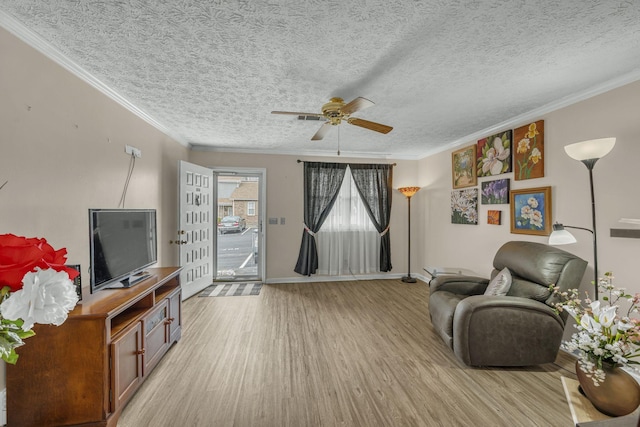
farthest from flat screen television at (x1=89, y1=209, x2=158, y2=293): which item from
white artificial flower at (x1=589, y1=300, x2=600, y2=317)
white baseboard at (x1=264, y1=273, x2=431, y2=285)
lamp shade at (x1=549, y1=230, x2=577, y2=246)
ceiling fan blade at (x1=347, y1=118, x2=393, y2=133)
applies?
lamp shade at (x1=549, y1=230, x2=577, y2=246)

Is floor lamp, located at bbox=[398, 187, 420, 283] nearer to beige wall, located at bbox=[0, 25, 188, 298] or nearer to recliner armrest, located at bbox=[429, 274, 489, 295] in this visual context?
recliner armrest, located at bbox=[429, 274, 489, 295]

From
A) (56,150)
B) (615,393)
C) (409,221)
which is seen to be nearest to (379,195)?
(409,221)

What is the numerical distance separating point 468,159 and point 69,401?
15.4 ft

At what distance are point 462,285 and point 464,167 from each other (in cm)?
191

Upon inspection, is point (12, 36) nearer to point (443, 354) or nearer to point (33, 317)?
point (33, 317)

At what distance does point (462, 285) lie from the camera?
2777 millimetres

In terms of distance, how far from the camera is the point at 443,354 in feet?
7.72

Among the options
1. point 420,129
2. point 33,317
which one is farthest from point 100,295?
point 420,129

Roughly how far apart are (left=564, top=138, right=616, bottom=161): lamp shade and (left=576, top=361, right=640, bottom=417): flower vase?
1504 millimetres

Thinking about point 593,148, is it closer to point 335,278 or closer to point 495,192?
point 495,192

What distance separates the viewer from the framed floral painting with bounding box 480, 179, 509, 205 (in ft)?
10.3

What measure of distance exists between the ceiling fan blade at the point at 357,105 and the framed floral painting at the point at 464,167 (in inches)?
97.3

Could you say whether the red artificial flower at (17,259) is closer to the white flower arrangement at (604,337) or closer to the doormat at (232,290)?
the white flower arrangement at (604,337)

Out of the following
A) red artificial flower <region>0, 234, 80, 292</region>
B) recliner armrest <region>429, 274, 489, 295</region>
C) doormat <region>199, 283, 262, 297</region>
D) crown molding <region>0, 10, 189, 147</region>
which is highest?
crown molding <region>0, 10, 189, 147</region>
